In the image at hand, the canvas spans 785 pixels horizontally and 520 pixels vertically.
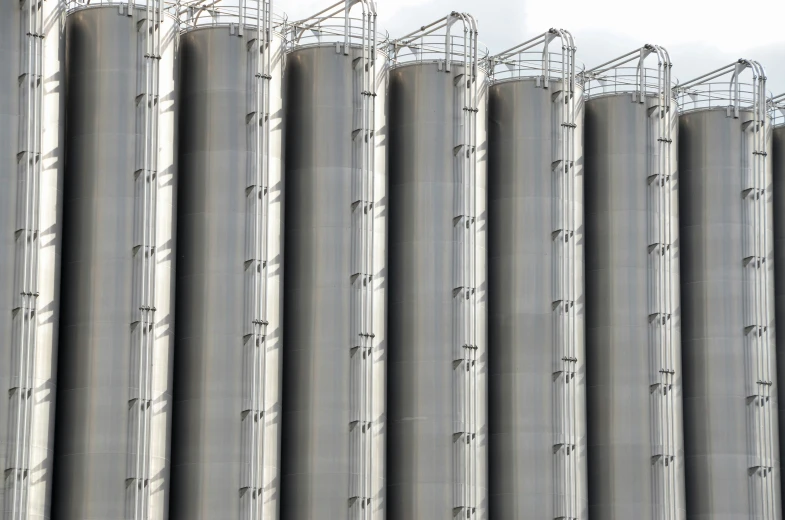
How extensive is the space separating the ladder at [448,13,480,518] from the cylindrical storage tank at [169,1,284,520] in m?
10.1

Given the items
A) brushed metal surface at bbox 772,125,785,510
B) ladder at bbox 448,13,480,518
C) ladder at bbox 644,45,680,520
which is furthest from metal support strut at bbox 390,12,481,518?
brushed metal surface at bbox 772,125,785,510

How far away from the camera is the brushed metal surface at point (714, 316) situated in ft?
302

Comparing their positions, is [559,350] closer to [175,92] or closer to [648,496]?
[648,496]

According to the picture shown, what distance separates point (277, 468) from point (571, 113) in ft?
92.0

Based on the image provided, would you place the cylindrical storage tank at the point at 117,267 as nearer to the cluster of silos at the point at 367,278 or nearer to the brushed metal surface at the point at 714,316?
the cluster of silos at the point at 367,278

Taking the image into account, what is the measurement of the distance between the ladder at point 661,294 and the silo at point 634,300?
59 mm

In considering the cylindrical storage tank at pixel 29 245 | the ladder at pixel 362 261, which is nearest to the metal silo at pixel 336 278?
the ladder at pixel 362 261

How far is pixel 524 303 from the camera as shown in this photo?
88.1 metres

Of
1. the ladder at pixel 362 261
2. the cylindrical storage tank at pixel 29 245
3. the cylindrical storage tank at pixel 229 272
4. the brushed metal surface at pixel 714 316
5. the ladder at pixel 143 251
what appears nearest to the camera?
the cylindrical storage tank at pixel 29 245

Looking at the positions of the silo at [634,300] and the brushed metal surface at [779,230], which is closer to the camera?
the silo at [634,300]

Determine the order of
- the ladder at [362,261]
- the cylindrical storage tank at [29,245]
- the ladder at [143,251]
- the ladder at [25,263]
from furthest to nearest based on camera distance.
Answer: the ladder at [362,261] < the ladder at [143,251] < the cylindrical storage tank at [29,245] < the ladder at [25,263]

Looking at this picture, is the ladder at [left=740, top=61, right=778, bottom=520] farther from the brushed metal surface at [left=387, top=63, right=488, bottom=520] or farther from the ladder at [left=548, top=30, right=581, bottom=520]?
the brushed metal surface at [left=387, top=63, right=488, bottom=520]

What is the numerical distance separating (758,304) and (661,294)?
7174mm

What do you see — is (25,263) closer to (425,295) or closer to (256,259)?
(256,259)
